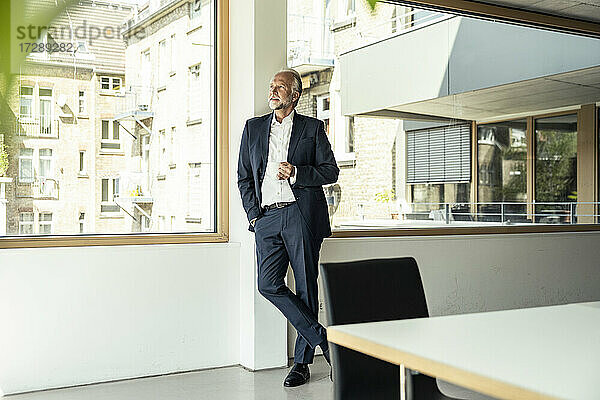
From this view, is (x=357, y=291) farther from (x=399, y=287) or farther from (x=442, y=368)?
(x=442, y=368)

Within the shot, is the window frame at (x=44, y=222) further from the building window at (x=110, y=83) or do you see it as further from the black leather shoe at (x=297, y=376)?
the black leather shoe at (x=297, y=376)

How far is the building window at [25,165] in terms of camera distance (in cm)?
426

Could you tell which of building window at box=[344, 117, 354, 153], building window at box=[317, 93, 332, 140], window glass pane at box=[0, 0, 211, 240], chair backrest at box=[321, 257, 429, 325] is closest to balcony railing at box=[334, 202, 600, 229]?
building window at box=[344, 117, 354, 153]

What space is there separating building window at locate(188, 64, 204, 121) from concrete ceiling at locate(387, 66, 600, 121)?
192 centimetres

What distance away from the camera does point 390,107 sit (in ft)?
18.2

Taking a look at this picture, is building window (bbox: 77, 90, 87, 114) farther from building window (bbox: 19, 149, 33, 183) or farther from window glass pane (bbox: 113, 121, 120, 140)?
building window (bbox: 19, 149, 33, 183)

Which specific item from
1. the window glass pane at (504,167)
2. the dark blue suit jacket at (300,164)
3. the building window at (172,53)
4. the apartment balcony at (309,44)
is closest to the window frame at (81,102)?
the building window at (172,53)

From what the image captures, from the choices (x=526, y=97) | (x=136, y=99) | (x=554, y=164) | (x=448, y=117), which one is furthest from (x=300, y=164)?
(x=554, y=164)

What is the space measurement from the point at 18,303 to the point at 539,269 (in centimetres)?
417

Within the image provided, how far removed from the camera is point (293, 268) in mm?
4457

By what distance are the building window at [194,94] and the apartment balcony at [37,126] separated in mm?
868

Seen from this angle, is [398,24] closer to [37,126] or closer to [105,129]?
[105,129]

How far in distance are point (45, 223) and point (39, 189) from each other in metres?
0.20

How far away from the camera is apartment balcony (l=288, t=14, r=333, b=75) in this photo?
197 inches
